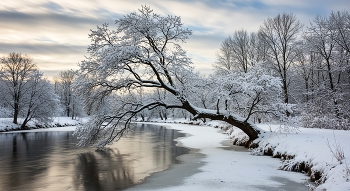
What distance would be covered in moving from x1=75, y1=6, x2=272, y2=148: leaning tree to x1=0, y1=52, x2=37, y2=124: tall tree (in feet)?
91.6

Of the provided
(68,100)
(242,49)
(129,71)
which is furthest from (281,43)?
(68,100)

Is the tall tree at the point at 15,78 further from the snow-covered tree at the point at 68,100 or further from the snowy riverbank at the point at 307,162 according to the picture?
the snowy riverbank at the point at 307,162

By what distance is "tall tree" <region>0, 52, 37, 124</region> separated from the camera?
38.6 metres

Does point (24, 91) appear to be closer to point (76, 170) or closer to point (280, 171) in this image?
point (76, 170)

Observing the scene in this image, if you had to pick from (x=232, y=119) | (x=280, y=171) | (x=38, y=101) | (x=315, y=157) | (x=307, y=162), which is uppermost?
(x=38, y=101)

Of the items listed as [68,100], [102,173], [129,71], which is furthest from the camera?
[68,100]

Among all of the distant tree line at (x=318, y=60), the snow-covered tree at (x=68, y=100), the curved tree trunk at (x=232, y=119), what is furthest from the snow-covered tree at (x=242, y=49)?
the snow-covered tree at (x=68, y=100)

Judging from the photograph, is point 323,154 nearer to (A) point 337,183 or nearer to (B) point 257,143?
(A) point 337,183

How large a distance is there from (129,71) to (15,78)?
102ft

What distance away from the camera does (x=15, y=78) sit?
39.9m

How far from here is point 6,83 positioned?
39.0m

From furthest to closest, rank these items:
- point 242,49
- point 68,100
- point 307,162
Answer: point 68,100 → point 242,49 → point 307,162

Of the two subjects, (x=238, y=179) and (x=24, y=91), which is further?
(x=24, y=91)

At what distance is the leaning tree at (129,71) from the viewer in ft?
51.2
